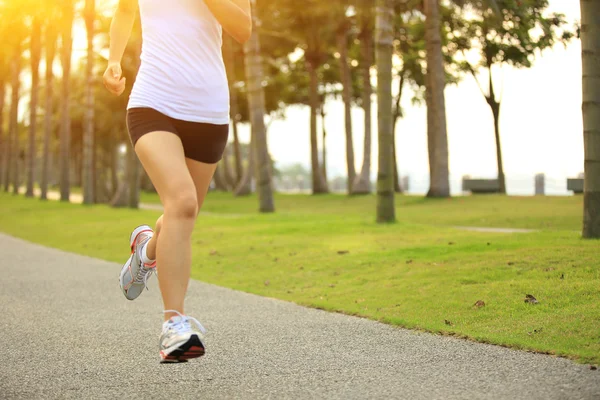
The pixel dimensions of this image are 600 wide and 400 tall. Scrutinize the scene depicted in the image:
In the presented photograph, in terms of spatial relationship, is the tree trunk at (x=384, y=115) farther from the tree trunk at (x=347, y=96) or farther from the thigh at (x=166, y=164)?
the tree trunk at (x=347, y=96)

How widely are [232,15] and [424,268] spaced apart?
5442 millimetres

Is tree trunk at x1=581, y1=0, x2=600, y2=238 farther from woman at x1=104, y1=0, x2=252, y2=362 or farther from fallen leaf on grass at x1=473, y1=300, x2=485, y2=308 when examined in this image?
woman at x1=104, y1=0, x2=252, y2=362

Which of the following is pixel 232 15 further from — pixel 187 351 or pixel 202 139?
pixel 187 351

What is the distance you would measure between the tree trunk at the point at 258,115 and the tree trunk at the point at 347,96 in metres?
14.4

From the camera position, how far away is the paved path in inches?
152

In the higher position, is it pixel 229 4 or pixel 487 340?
pixel 229 4

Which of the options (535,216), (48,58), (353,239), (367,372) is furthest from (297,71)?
(367,372)

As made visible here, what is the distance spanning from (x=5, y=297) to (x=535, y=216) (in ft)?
42.8

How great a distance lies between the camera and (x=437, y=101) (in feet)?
82.8

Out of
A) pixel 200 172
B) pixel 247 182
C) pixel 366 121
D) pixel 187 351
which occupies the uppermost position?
pixel 366 121

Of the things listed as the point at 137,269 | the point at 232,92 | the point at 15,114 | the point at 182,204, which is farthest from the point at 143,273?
the point at 15,114

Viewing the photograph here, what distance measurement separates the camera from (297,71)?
46.2 meters

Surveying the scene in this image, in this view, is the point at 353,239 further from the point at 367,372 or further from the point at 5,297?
the point at 367,372

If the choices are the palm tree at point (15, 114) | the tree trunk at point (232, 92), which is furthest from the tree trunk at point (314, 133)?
the palm tree at point (15, 114)
